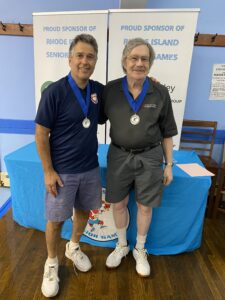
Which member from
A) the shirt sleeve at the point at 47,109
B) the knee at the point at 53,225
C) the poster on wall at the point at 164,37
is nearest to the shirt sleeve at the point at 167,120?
the shirt sleeve at the point at 47,109

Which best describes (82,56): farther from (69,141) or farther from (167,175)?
(167,175)

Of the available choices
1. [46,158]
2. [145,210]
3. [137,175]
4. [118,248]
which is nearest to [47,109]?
[46,158]

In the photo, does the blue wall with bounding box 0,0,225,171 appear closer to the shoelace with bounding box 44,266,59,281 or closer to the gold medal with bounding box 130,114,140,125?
the gold medal with bounding box 130,114,140,125

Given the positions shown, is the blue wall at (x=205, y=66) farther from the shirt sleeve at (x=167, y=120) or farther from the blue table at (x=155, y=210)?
the shirt sleeve at (x=167, y=120)

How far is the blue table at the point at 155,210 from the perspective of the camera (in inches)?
66.1

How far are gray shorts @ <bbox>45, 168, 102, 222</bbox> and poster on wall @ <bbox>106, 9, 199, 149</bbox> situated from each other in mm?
1350

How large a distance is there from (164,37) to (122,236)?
1829 millimetres

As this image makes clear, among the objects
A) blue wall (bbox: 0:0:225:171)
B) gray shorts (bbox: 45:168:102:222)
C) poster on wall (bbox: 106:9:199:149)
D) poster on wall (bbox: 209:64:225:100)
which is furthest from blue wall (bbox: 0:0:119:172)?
gray shorts (bbox: 45:168:102:222)

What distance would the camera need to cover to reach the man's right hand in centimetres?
125

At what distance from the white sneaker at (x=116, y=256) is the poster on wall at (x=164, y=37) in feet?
4.88

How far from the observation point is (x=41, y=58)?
242 centimetres

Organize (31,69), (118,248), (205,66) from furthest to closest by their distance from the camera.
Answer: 1. (31,69)
2. (205,66)
3. (118,248)

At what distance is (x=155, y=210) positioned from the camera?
174 centimetres

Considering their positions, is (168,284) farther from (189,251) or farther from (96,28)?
(96,28)
